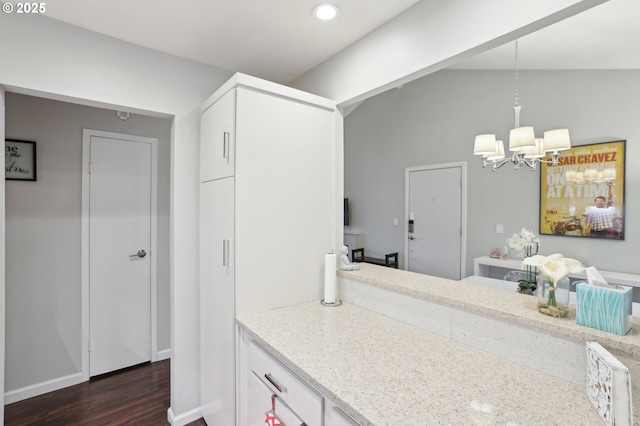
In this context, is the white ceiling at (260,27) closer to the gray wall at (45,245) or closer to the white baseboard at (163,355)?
the gray wall at (45,245)

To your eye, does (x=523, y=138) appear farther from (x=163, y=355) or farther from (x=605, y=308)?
(x=163, y=355)

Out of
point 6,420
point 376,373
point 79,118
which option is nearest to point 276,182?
point 376,373

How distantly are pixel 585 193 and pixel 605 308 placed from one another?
3.23m

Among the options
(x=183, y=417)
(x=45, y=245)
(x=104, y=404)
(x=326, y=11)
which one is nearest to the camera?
(x=326, y=11)

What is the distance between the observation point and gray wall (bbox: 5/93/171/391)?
2.29 metres

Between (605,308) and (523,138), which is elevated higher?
(523,138)

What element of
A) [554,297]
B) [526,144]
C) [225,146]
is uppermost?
[526,144]

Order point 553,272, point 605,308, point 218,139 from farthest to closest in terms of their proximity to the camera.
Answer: point 218,139
point 553,272
point 605,308

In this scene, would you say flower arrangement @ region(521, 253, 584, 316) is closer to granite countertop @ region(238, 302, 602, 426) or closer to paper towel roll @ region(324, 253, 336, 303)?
granite countertop @ region(238, 302, 602, 426)

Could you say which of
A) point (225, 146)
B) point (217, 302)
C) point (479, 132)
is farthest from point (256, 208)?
point (479, 132)

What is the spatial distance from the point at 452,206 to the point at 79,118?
458 cm

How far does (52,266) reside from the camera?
8.00 feet

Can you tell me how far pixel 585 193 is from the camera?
347cm

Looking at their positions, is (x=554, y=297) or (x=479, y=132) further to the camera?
(x=479, y=132)
